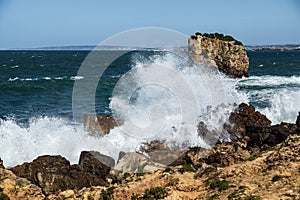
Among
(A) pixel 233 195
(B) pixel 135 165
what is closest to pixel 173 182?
(A) pixel 233 195

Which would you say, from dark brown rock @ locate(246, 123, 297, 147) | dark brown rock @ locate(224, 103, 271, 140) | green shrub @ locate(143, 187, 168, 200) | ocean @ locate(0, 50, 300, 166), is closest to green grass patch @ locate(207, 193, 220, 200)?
green shrub @ locate(143, 187, 168, 200)

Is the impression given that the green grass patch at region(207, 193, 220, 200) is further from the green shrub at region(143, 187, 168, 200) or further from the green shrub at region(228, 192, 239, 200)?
the green shrub at region(143, 187, 168, 200)

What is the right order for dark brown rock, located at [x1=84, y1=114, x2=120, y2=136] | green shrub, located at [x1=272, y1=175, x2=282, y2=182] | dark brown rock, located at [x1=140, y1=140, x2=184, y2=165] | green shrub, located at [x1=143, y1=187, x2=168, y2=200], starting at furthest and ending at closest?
1. dark brown rock, located at [x1=84, y1=114, x2=120, y2=136]
2. dark brown rock, located at [x1=140, y1=140, x2=184, y2=165]
3. green shrub, located at [x1=143, y1=187, x2=168, y2=200]
4. green shrub, located at [x1=272, y1=175, x2=282, y2=182]

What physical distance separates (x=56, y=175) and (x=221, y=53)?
48.2 m

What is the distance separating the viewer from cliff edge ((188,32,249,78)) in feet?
186

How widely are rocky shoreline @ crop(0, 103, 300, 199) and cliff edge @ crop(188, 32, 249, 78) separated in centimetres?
4046

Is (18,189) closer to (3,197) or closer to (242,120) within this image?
(3,197)

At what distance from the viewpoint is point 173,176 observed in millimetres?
12273

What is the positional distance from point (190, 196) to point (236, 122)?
1127cm

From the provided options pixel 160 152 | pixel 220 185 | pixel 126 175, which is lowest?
pixel 160 152

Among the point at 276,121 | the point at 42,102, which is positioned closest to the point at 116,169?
the point at 276,121

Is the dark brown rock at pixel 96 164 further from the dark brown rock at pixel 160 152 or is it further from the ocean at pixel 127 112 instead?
the ocean at pixel 127 112

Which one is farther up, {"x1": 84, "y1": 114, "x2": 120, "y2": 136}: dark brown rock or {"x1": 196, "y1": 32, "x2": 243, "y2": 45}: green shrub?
{"x1": 196, "y1": 32, "x2": 243, "y2": 45}: green shrub

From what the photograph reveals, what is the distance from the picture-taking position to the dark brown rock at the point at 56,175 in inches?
524
